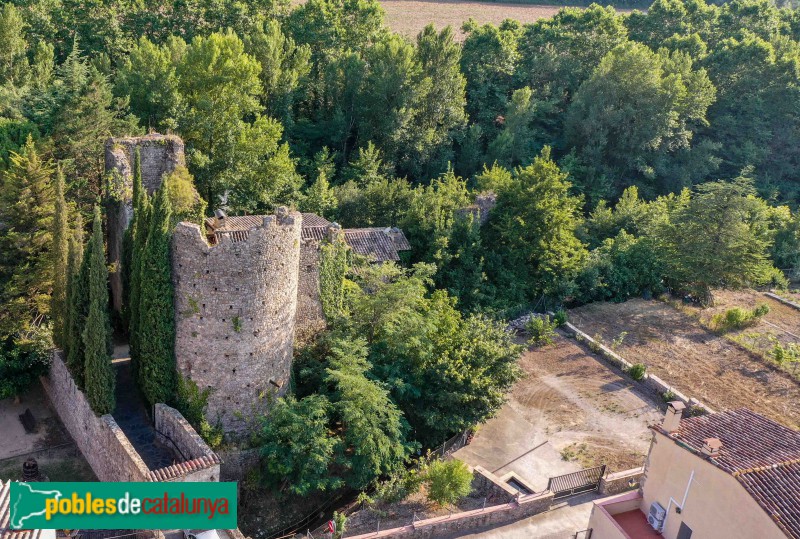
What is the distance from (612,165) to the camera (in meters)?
60.2

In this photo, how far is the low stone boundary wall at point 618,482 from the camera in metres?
27.3

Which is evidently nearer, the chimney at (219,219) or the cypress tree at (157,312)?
the cypress tree at (157,312)

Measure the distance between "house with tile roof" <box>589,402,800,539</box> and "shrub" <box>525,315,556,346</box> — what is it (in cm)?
1276

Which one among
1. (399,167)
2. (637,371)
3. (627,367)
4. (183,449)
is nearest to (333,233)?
(183,449)

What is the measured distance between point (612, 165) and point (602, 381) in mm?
30127

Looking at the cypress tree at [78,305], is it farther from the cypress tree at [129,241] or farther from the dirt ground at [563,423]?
the dirt ground at [563,423]

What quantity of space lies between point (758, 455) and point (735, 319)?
21079mm

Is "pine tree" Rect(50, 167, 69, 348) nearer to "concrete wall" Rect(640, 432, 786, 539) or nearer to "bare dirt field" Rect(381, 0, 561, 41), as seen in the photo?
"concrete wall" Rect(640, 432, 786, 539)

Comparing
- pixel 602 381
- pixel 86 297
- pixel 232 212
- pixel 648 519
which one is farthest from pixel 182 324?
pixel 602 381

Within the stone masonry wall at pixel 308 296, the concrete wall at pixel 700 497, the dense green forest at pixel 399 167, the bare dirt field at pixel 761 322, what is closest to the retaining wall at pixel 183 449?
the dense green forest at pixel 399 167

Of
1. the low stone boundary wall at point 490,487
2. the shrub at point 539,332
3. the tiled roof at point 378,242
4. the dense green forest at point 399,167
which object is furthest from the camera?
the shrub at point 539,332

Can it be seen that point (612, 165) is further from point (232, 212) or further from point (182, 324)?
point (182, 324)

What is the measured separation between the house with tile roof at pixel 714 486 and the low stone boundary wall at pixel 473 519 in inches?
97.8

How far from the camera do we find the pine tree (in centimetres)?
2808
